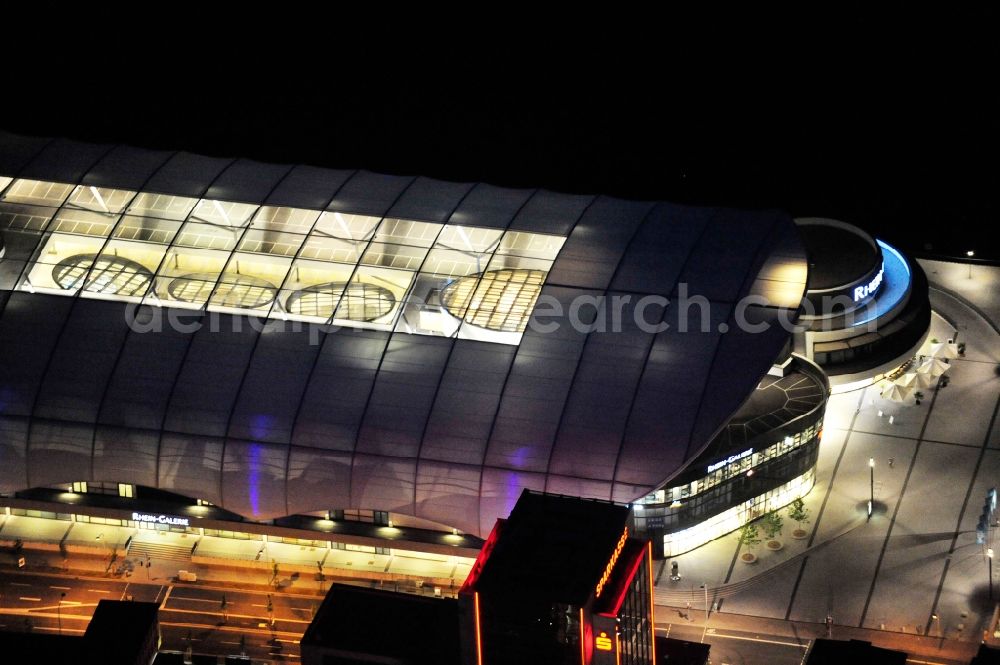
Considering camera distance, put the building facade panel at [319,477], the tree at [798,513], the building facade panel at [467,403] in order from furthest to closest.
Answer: the tree at [798,513]
the building facade panel at [319,477]
the building facade panel at [467,403]

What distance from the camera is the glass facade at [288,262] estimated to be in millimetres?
166250

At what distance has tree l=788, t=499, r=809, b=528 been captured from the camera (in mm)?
164475

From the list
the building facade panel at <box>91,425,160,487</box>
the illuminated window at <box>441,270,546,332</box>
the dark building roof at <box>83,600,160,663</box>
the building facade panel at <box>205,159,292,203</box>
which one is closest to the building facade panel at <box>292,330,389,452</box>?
the illuminated window at <box>441,270,546,332</box>

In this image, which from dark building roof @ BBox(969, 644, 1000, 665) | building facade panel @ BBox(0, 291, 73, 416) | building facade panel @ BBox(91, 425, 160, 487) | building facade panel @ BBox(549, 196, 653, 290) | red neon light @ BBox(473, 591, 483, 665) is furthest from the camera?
building facade panel @ BBox(549, 196, 653, 290)

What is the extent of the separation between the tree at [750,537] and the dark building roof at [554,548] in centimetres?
2716

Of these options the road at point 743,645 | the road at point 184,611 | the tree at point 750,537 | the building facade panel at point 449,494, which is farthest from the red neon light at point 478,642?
the tree at point 750,537

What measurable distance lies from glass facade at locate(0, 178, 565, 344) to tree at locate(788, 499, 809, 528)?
29.7 meters

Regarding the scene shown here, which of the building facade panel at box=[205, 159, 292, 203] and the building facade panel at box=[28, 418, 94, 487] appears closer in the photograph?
the building facade panel at box=[28, 418, 94, 487]

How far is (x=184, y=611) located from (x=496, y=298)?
39624 mm

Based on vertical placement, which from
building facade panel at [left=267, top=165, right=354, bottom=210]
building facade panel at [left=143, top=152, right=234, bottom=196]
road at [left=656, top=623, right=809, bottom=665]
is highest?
building facade panel at [left=143, top=152, right=234, bottom=196]

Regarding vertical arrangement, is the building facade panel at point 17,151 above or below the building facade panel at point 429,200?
above

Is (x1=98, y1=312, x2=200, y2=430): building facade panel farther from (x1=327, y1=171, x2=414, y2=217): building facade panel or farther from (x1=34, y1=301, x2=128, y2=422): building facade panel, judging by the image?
(x1=327, y1=171, x2=414, y2=217): building facade panel

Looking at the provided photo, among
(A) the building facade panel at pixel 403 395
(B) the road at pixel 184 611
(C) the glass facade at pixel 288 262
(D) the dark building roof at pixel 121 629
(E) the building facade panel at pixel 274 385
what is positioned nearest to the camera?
(D) the dark building roof at pixel 121 629

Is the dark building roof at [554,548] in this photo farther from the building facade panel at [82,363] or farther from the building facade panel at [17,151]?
the building facade panel at [17,151]
